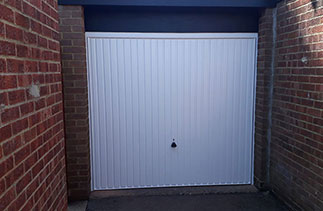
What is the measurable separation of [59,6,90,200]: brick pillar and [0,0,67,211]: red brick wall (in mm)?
1414

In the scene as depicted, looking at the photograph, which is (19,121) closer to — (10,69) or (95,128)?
(10,69)

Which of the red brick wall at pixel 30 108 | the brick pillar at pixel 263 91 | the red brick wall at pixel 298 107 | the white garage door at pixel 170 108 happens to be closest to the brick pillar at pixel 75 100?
the white garage door at pixel 170 108

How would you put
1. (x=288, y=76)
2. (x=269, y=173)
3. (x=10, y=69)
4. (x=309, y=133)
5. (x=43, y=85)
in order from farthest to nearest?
(x=269, y=173), (x=288, y=76), (x=309, y=133), (x=43, y=85), (x=10, y=69)

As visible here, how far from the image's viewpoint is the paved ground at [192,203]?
3.61m

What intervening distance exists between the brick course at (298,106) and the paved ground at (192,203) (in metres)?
0.28

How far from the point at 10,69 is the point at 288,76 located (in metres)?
3.27

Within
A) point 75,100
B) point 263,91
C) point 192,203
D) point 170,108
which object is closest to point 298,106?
point 263,91

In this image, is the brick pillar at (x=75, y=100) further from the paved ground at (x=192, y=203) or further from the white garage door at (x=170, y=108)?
the paved ground at (x=192, y=203)

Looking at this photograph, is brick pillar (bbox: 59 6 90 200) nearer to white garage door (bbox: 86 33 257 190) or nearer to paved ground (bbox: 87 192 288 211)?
white garage door (bbox: 86 33 257 190)

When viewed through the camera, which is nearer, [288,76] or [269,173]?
[288,76]

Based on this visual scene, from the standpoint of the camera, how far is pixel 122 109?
3961 mm

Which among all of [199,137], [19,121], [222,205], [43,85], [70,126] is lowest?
[222,205]

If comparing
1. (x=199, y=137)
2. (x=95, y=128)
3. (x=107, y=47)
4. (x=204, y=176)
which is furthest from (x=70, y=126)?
(x=204, y=176)

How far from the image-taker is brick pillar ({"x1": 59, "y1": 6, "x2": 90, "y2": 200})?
355cm
